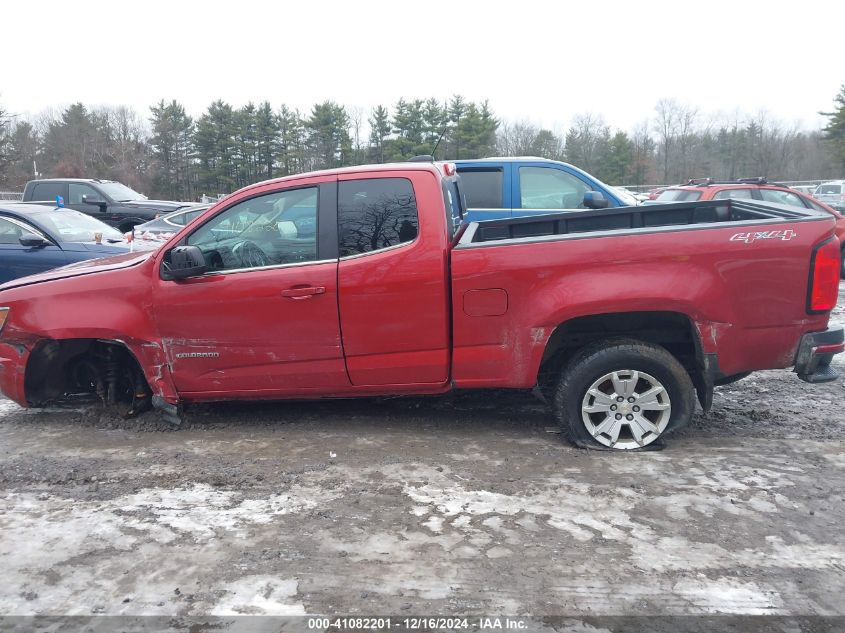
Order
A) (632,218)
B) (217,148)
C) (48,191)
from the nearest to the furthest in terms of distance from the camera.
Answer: (632,218), (48,191), (217,148)

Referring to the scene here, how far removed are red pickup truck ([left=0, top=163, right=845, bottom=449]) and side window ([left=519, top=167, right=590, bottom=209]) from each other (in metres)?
3.10

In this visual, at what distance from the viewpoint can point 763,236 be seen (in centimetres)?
407

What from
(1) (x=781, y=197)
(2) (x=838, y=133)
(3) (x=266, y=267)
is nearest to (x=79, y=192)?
(3) (x=266, y=267)

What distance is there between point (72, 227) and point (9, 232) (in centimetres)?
79

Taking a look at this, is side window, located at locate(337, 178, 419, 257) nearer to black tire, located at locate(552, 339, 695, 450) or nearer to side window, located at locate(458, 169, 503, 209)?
black tire, located at locate(552, 339, 695, 450)

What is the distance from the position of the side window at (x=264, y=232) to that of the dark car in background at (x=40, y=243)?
4.20 m

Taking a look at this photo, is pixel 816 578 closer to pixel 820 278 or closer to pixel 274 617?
pixel 820 278

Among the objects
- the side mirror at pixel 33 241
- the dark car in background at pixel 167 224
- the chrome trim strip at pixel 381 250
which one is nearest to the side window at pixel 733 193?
the chrome trim strip at pixel 381 250

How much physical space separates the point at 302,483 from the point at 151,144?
53030 mm

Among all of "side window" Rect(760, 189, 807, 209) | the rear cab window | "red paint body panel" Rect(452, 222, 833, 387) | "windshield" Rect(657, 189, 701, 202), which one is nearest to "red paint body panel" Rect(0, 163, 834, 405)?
"red paint body panel" Rect(452, 222, 833, 387)

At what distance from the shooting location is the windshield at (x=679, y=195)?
11.9m

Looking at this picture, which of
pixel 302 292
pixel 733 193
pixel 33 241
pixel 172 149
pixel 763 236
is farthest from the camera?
pixel 172 149

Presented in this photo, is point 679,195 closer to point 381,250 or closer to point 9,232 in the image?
point 381,250

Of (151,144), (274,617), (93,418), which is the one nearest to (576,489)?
(274,617)
